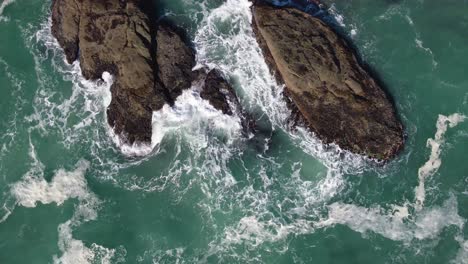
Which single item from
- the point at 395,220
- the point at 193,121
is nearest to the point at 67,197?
the point at 193,121

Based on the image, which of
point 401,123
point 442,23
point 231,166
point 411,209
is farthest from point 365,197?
point 442,23

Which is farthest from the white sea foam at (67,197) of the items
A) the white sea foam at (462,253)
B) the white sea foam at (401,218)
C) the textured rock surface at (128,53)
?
the white sea foam at (462,253)

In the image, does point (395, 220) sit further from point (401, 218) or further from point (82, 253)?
point (82, 253)

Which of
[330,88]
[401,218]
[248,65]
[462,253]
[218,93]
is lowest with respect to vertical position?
[462,253]

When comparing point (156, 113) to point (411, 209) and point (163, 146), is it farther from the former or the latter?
point (411, 209)

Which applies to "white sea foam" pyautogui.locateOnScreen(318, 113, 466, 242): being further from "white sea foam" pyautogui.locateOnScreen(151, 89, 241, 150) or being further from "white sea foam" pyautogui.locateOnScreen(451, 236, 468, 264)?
"white sea foam" pyautogui.locateOnScreen(151, 89, 241, 150)

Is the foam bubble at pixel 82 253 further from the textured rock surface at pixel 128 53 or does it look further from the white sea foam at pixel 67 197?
the textured rock surface at pixel 128 53
